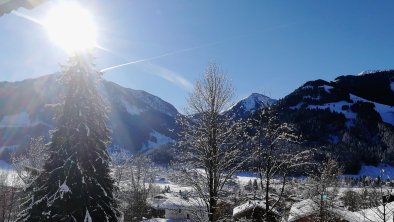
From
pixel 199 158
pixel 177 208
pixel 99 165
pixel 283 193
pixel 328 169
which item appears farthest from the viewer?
pixel 177 208

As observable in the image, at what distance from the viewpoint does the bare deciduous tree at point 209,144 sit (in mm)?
18656

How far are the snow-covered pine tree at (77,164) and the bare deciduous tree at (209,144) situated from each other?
13.0 ft

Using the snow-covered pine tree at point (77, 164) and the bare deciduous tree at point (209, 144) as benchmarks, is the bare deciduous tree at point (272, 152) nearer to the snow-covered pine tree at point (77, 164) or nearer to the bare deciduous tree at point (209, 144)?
the bare deciduous tree at point (209, 144)

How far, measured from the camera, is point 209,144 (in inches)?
749

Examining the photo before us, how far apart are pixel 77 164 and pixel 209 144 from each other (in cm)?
600

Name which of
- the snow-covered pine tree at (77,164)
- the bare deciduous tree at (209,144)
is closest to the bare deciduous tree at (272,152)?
the bare deciduous tree at (209,144)

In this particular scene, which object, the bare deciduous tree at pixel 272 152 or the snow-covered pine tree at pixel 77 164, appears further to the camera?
the bare deciduous tree at pixel 272 152

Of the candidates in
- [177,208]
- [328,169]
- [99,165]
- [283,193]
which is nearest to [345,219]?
[328,169]

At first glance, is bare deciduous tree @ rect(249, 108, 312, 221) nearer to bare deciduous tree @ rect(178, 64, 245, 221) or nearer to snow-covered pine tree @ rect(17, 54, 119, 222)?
bare deciduous tree @ rect(178, 64, 245, 221)

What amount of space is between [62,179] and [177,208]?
65485mm

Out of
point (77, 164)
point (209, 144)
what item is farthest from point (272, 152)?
point (77, 164)

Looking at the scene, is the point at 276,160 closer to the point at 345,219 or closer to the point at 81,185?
the point at 81,185

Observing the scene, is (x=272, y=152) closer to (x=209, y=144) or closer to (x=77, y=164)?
(x=209, y=144)

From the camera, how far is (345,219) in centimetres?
3741
